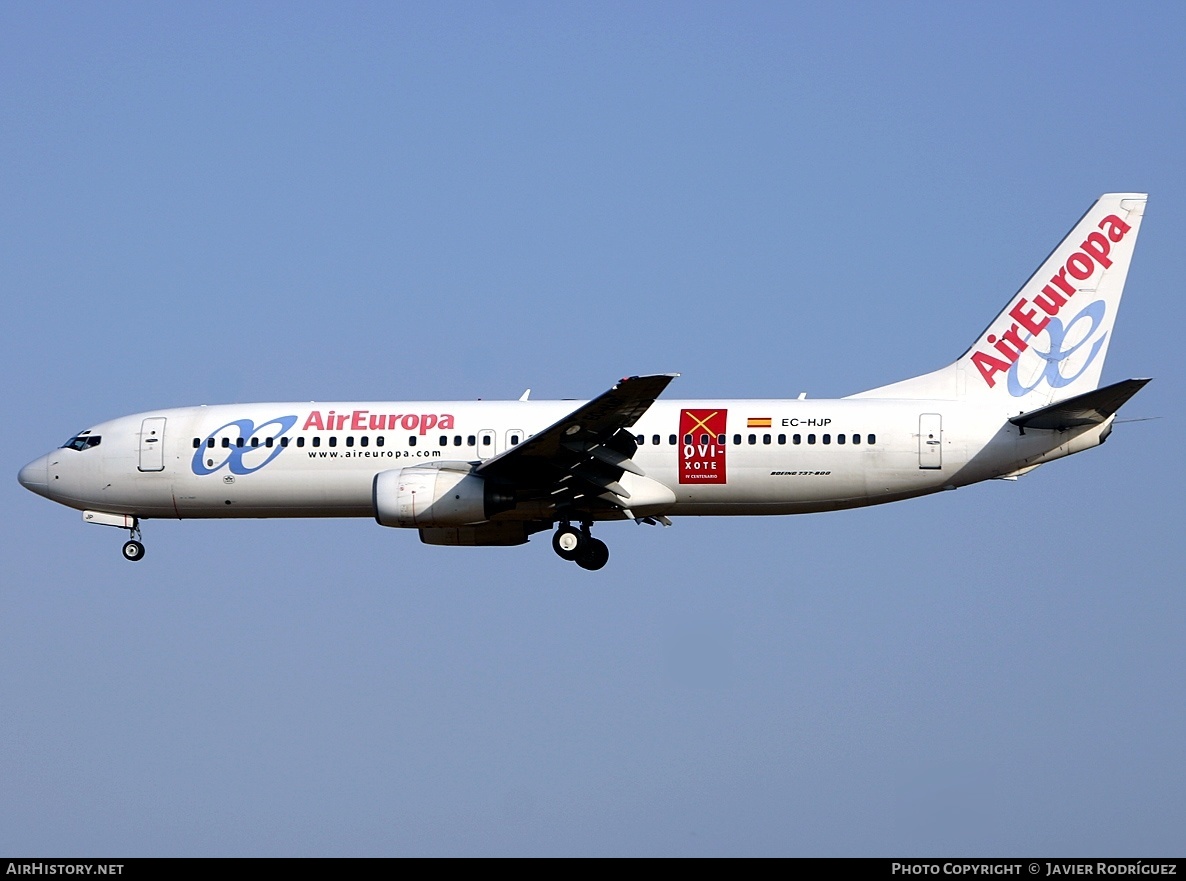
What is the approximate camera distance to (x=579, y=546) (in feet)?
133

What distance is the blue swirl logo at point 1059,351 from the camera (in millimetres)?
40188

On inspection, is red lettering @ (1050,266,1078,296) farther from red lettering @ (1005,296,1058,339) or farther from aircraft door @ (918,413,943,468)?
aircraft door @ (918,413,943,468)

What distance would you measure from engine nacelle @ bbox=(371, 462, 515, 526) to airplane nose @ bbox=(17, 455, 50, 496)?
9.91 m

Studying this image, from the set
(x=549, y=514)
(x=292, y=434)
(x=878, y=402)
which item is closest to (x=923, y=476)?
(x=878, y=402)

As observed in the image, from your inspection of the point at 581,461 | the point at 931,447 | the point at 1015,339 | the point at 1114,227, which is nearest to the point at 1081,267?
the point at 1114,227

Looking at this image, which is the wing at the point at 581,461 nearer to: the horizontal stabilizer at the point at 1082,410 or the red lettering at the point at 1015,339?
the horizontal stabilizer at the point at 1082,410

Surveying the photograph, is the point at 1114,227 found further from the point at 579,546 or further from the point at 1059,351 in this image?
the point at 579,546

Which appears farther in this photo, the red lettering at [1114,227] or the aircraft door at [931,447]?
the red lettering at [1114,227]

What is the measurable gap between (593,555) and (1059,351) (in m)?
11.4

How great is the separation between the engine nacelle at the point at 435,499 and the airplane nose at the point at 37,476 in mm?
9913

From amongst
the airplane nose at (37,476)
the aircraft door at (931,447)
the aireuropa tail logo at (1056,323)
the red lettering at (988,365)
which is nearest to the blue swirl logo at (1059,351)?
the aireuropa tail logo at (1056,323)

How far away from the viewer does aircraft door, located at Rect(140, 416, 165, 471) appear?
42594 millimetres
